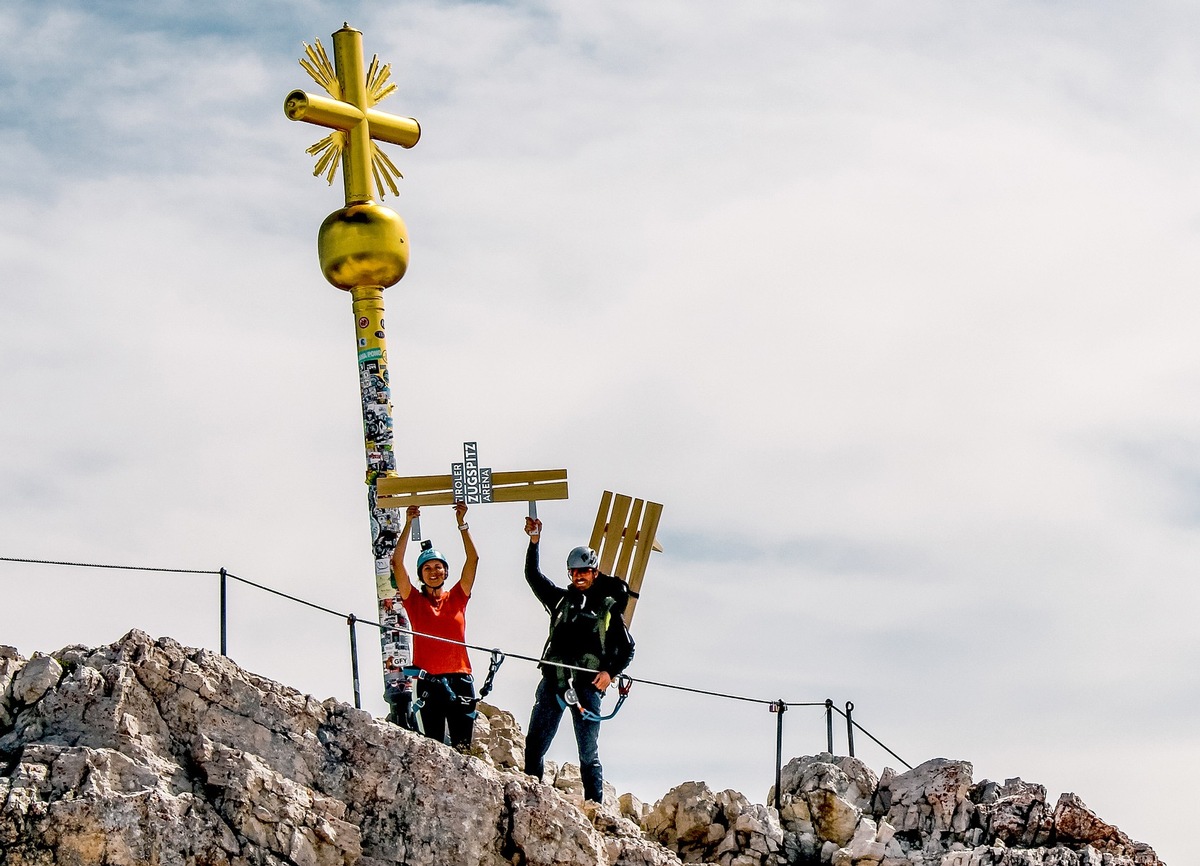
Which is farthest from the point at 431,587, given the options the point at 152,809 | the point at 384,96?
the point at 384,96

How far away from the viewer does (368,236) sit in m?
19.1

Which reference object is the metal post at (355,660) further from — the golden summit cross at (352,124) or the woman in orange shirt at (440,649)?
the golden summit cross at (352,124)

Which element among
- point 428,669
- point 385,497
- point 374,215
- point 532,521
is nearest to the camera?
point 428,669

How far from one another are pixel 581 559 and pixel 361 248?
495 cm

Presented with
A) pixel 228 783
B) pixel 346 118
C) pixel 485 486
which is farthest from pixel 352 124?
pixel 228 783

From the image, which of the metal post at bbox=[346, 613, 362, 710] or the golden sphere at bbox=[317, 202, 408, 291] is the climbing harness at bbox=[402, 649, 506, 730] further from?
the golden sphere at bbox=[317, 202, 408, 291]

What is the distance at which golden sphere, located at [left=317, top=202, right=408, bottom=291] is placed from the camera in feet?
62.6

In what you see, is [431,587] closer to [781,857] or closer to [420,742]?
[420,742]

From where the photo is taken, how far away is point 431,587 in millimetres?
15219

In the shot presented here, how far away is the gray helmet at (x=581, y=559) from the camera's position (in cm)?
1560

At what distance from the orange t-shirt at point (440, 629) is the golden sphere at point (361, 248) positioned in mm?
4891

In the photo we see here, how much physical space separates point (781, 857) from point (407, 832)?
13.3 ft

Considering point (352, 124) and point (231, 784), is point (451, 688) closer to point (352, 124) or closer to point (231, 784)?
point (231, 784)

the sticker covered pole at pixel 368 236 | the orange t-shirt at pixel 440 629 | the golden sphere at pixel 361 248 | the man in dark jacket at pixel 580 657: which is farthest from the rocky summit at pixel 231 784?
the golden sphere at pixel 361 248
